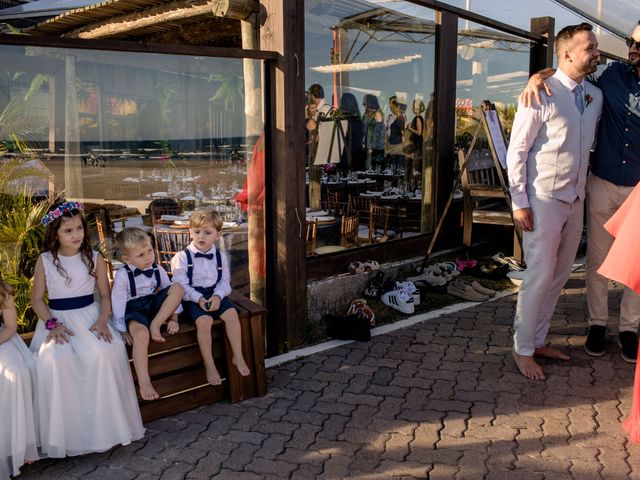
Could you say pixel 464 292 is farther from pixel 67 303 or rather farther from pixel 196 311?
pixel 67 303

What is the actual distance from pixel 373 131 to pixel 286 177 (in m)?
2.81

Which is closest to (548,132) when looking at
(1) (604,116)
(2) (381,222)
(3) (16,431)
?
(1) (604,116)

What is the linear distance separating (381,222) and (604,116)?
127 inches

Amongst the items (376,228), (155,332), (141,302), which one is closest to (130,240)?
(141,302)

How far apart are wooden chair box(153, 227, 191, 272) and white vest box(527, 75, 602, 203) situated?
352 cm

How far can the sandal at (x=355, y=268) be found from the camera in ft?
21.0

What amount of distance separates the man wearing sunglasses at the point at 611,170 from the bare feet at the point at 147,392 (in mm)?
3164

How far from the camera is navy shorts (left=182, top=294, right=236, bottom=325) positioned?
4043 mm

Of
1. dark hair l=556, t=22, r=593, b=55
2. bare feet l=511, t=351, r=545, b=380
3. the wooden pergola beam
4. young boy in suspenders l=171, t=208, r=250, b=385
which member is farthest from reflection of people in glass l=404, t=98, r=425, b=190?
young boy in suspenders l=171, t=208, r=250, b=385

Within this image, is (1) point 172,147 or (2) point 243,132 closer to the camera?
(2) point 243,132

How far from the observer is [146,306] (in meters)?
3.96

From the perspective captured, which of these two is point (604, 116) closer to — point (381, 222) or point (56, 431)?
point (381, 222)

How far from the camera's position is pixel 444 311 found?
6.31m

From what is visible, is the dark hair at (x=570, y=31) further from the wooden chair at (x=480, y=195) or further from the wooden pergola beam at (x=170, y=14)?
the wooden chair at (x=480, y=195)
